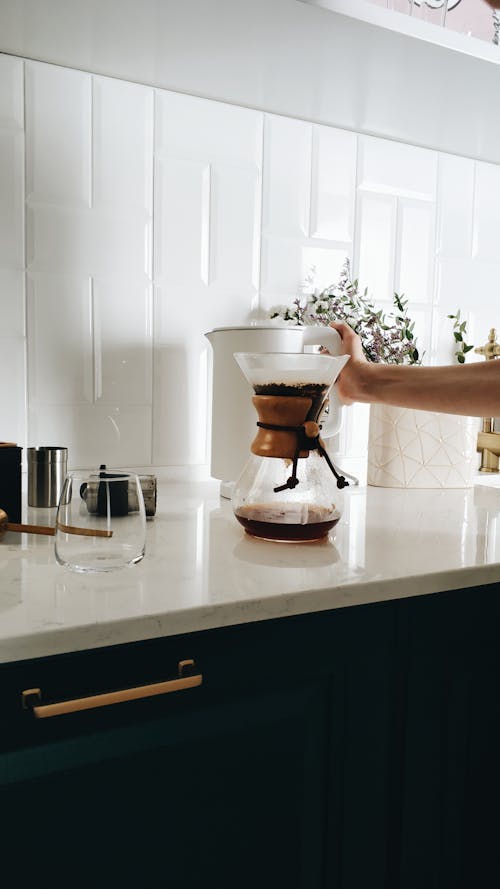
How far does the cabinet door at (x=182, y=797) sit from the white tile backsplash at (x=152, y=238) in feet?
2.23

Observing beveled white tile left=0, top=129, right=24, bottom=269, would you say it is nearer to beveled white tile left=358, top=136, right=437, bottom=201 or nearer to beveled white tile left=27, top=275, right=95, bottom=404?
beveled white tile left=27, top=275, right=95, bottom=404

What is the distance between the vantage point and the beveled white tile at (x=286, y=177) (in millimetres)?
1330

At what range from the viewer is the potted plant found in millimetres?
1250

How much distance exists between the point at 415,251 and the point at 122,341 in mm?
718

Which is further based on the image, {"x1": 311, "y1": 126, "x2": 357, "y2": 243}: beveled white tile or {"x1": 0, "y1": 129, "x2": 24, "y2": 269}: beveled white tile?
{"x1": 311, "y1": 126, "x2": 357, "y2": 243}: beveled white tile

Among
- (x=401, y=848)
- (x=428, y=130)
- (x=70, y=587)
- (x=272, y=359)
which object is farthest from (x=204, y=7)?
(x=401, y=848)

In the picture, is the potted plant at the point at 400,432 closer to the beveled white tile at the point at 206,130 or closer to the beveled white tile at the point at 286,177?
the beveled white tile at the point at 286,177

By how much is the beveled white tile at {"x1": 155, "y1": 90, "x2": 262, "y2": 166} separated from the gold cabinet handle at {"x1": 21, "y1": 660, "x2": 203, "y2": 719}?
977 millimetres

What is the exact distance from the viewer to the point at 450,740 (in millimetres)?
774

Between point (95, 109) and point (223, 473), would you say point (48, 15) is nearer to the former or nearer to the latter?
point (95, 109)

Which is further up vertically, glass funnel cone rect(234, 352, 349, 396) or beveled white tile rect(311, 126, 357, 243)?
beveled white tile rect(311, 126, 357, 243)

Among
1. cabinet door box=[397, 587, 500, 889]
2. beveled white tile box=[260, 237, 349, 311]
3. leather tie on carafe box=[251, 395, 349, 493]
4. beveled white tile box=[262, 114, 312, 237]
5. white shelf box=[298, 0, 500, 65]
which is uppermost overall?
white shelf box=[298, 0, 500, 65]

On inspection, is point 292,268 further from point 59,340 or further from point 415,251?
point 59,340

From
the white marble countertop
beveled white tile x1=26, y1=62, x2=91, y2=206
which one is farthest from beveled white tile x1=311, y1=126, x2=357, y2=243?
the white marble countertop
